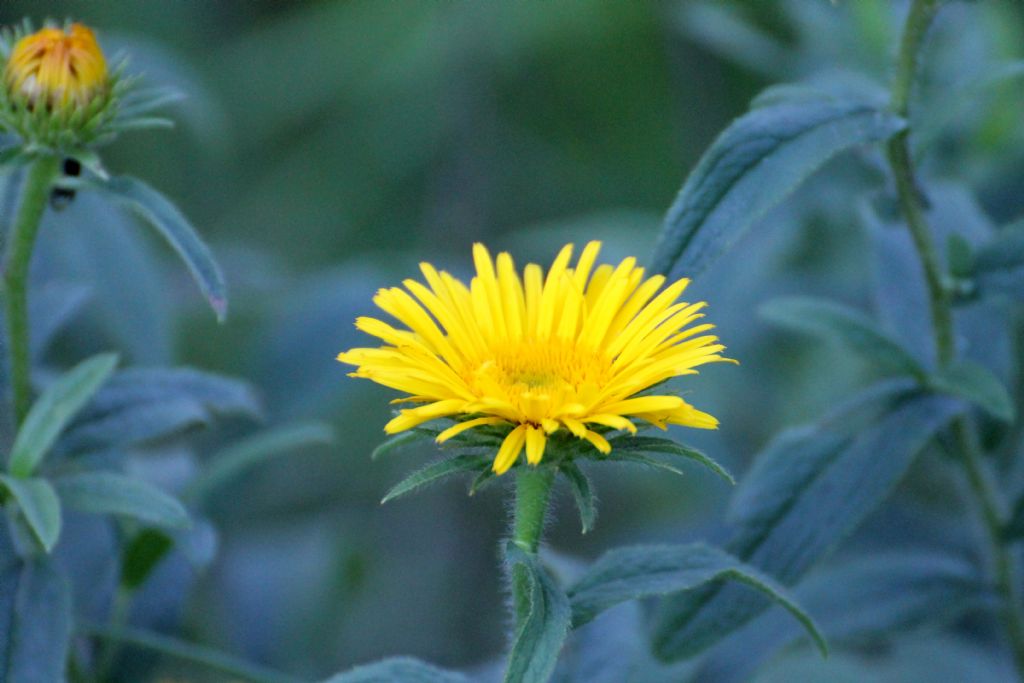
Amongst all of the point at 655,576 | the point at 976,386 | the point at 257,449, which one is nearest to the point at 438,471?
the point at 655,576

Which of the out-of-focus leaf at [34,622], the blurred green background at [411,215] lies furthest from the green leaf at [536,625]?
the blurred green background at [411,215]

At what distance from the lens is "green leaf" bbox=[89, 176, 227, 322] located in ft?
3.22

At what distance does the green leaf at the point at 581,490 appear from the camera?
2.75ft

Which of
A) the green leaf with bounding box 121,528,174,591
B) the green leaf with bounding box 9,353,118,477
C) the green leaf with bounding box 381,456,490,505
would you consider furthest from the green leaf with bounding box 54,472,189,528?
the green leaf with bounding box 381,456,490,505

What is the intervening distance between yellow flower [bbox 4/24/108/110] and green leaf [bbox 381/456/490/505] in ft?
1.44

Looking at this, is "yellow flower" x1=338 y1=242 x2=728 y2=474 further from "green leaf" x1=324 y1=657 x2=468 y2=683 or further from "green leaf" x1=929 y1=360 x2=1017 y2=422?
"green leaf" x1=929 y1=360 x2=1017 y2=422

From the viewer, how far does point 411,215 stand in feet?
8.96

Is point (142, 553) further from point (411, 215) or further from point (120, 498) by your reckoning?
point (411, 215)

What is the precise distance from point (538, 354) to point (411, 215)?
1.84m

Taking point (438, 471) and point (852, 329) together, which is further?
point (852, 329)

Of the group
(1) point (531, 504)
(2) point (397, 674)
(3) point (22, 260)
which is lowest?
(2) point (397, 674)

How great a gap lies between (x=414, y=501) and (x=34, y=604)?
152 centimetres

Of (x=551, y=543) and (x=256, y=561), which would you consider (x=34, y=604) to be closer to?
(x=256, y=561)

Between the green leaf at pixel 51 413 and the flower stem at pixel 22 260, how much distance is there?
4cm
